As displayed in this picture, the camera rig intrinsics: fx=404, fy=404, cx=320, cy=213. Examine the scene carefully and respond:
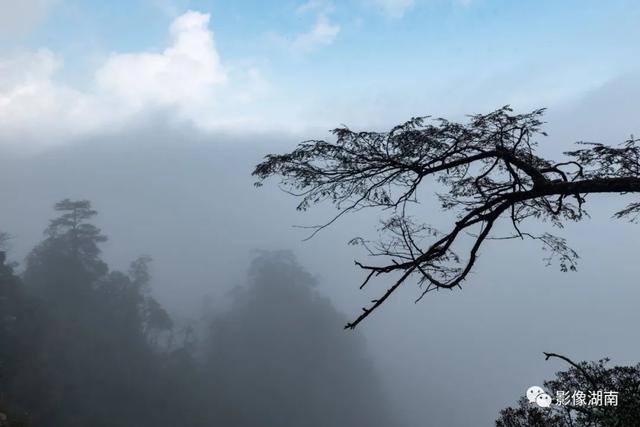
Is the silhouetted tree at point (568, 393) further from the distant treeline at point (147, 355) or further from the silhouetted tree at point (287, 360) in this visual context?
the silhouetted tree at point (287, 360)

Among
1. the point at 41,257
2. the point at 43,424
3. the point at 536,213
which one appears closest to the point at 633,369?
the point at 536,213

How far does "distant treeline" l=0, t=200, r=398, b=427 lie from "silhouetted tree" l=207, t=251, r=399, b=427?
0.15 m

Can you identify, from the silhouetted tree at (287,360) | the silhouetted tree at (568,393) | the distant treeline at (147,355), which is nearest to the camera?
the silhouetted tree at (568,393)

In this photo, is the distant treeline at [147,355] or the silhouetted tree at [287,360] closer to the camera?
the distant treeline at [147,355]

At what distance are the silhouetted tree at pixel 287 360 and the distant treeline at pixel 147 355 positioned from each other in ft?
0.51

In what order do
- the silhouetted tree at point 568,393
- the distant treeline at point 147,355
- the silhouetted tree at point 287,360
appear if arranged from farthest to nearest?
the silhouetted tree at point 287,360 < the distant treeline at point 147,355 < the silhouetted tree at point 568,393

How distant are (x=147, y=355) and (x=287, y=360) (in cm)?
1821

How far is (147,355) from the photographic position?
39.7m

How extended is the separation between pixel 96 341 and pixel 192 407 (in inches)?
419

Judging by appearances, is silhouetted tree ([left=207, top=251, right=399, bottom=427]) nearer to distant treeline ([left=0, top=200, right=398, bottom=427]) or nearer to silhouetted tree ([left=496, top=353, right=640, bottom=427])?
distant treeline ([left=0, top=200, right=398, bottom=427])

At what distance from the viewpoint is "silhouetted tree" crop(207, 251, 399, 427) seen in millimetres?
45438

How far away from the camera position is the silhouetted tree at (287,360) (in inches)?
1789

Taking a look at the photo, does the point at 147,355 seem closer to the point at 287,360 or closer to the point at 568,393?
the point at 287,360

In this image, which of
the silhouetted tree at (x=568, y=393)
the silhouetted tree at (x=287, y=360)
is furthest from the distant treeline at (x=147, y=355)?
the silhouetted tree at (x=568, y=393)
